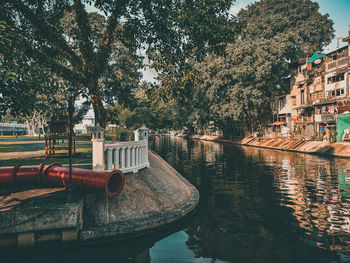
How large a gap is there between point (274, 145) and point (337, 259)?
32.8m

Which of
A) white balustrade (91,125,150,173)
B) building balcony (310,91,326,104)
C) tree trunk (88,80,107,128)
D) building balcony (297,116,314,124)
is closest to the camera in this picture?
white balustrade (91,125,150,173)

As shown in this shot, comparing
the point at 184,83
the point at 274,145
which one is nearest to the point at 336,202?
the point at 184,83

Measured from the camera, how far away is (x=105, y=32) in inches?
436

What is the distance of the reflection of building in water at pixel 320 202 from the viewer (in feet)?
20.0

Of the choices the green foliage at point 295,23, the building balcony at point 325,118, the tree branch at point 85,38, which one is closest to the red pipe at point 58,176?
the tree branch at point 85,38

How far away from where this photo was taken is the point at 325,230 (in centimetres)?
644

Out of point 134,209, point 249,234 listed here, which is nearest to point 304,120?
point 249,234

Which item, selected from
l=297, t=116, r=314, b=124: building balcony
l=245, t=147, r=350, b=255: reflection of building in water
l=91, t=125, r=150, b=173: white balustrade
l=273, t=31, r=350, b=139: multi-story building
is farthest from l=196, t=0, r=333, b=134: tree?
l=91, t=125, r=150, b=173: white balustrade

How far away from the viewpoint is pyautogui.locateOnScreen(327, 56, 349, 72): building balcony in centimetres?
3112

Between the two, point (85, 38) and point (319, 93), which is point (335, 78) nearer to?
point (319, 93)

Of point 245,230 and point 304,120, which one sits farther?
point 304,120

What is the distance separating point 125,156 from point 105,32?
255 inches

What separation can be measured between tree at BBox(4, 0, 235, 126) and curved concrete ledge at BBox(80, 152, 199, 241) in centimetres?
408

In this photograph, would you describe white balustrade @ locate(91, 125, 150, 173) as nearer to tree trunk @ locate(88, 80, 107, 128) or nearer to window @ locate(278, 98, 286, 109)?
tree trunk @ locate(88, 80, 107, 128)
